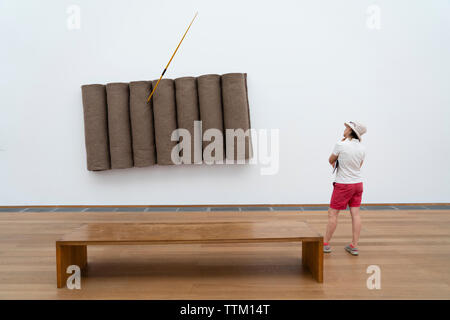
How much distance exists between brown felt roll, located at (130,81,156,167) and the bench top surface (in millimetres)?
1687

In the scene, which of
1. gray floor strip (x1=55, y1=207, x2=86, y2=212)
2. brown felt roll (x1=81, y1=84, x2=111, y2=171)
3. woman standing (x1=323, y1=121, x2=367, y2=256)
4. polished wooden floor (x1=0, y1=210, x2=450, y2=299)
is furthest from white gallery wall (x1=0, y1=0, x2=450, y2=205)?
woman standing (x1=323, y1=121, x2=367, y2=256)

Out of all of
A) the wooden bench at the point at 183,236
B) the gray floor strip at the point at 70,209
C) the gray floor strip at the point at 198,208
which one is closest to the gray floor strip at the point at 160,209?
the gray floor strip at the point at 198,208

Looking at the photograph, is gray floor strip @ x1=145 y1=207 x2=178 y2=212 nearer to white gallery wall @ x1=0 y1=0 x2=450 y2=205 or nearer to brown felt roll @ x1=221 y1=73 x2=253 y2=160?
white gallery wall @ x1=0 y1=0 x2=450 y2=205

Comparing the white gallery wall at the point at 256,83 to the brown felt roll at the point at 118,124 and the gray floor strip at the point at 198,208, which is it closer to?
the gray floor strip at the point at 198,208

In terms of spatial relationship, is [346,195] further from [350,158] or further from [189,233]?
[189,233]

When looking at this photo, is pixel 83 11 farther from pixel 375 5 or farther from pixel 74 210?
pixel 375 5

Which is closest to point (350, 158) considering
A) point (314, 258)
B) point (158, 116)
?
point (314, 258)

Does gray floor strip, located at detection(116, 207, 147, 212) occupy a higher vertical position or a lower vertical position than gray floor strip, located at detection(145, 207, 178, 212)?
higher

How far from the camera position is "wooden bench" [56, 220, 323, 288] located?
2.02 meters

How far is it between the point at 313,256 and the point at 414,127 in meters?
2.88

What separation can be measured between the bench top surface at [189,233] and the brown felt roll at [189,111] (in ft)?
5.49

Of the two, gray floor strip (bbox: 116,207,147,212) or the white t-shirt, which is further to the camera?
gray floor strip (bbox: 116,207,147,212)

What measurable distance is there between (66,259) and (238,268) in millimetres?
1167

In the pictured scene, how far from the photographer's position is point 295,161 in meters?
4.17
